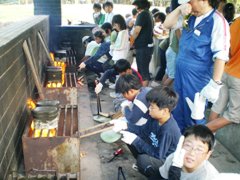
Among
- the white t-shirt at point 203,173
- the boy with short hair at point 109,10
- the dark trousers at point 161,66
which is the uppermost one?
the boy with short hair at point 109,10

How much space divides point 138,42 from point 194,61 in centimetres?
347

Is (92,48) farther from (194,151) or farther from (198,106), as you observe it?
(194,151)

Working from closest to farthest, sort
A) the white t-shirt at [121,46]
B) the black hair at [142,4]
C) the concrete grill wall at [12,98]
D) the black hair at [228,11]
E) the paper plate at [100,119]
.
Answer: the concrete grill wall at [12,98] → the paper plate at [100,119] → the black hair at [228,11] → the black hair at [142,4] → the white t-shirt at [121,46]

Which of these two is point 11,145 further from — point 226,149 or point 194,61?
point 226,149

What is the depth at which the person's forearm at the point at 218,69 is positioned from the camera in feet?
11.2

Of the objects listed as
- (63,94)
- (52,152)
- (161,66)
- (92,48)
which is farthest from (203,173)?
(92,48)

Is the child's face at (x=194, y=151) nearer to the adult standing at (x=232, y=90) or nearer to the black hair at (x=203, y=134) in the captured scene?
the black hair at (x=203, y=134)

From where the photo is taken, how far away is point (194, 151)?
2439mm

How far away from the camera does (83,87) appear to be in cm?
711

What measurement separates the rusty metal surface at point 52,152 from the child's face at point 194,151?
1.45m

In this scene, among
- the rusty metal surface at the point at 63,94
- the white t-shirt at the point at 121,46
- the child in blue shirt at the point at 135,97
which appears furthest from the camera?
the white t-shirt at the point at 121,46

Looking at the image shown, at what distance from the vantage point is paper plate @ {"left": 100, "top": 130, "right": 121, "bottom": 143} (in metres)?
4.57

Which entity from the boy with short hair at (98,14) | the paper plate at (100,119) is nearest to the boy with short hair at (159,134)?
the paper plate at (100,119)

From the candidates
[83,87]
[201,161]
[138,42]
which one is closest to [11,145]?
[201,161]
